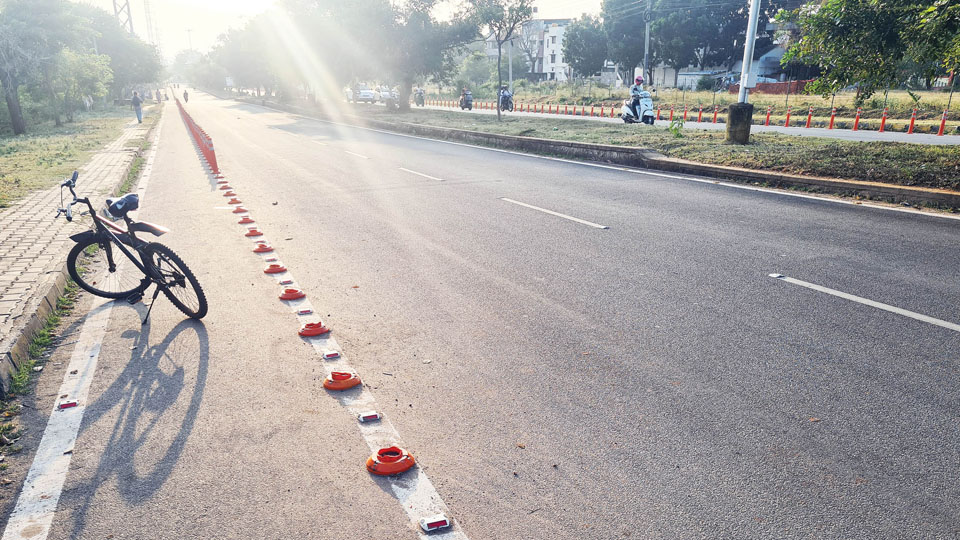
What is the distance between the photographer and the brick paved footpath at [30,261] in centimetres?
489

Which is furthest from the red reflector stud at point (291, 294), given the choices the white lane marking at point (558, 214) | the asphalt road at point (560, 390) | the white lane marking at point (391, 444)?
the white lane marking at point (558, 214)

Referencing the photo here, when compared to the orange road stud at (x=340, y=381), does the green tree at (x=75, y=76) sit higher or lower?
higher

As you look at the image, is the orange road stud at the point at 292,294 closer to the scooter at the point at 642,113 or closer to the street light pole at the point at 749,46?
the street light pole at the point at 749,46

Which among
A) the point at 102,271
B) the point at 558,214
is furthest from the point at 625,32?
the point at 102,271

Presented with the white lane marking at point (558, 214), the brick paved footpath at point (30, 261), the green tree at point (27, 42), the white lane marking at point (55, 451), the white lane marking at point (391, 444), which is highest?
the green tree at point (27, 42)

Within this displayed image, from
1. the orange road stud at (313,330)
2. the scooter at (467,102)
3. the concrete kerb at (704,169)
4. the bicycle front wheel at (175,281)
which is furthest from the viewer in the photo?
the scooter at (467,102)

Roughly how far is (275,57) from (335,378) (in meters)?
Result: 62.7

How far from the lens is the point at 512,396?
4020 mm

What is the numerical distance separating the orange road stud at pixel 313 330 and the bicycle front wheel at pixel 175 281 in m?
1.08

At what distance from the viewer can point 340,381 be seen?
4.21 meters

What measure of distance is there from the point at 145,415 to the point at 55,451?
1.65 ft

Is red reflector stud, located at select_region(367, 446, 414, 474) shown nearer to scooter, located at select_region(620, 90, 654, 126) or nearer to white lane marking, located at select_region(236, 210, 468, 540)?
white lane marking, located at select_region(236, 210, 468, 540)

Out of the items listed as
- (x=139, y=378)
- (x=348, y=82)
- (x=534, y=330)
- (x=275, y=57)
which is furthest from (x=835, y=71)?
(x=275, y=57)

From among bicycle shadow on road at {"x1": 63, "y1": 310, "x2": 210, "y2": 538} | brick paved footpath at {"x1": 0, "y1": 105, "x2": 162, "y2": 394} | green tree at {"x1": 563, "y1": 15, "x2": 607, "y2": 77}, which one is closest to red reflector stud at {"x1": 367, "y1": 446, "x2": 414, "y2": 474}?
bicycle shadow on road at {"x1": 63, "y1": 310, "x2": 210, "y2": 538}
